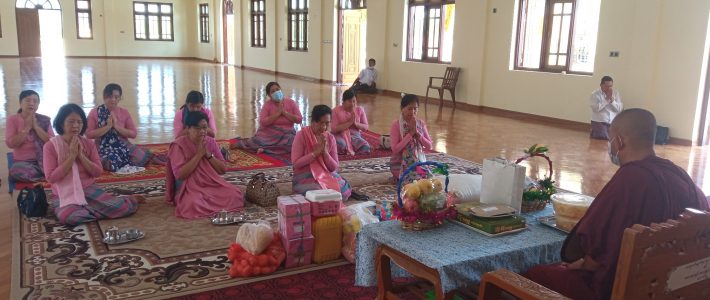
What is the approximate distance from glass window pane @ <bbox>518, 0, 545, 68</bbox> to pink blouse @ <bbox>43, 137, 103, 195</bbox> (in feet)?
26.4

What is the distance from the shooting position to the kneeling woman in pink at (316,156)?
14.4ft

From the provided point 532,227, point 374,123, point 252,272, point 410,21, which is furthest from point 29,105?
point 410,21

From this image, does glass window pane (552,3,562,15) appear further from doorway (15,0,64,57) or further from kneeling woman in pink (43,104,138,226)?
doorway (15,0,64,57)

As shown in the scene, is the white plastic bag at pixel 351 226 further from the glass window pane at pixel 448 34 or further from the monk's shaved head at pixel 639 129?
the glass window pane at pixel 448 34

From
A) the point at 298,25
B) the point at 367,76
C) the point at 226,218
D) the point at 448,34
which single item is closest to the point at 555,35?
the point at 448,34


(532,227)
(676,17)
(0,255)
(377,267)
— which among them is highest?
(676,17)

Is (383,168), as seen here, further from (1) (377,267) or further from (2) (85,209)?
(1) (377,267)

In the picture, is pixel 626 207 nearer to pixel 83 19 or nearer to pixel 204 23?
pixel 204 23

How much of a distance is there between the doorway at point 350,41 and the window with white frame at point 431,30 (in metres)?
Answer: 2.73

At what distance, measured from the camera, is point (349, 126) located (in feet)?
21.4

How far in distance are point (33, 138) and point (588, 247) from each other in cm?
482

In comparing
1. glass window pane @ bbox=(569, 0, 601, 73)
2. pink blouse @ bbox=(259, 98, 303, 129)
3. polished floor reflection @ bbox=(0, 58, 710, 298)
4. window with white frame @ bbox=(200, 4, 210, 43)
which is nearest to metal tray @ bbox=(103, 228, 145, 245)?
polished floor reflection @ bbox=(0, 58, 710, 298)

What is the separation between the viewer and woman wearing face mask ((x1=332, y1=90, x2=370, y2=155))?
6426 millimetres

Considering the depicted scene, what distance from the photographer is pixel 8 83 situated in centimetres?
1355
